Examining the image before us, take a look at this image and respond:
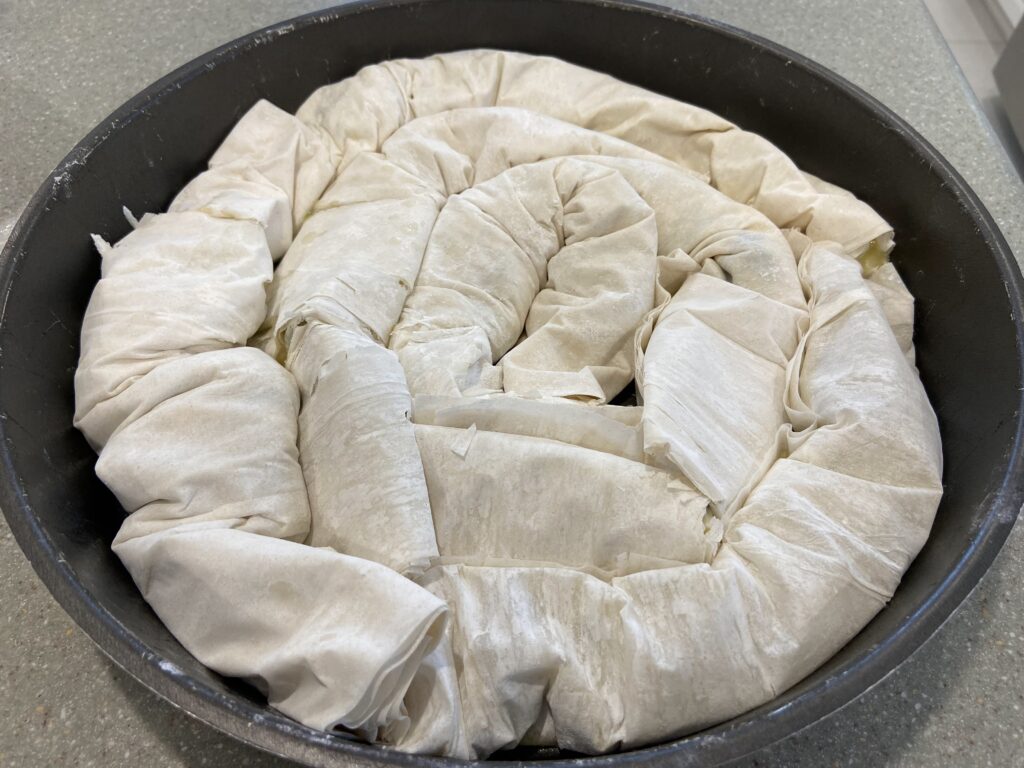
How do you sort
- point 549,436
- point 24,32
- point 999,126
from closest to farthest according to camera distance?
point 549,436, point 24,32, point 999,126

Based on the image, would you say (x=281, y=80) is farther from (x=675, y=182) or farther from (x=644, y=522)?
(x=644, y=522)

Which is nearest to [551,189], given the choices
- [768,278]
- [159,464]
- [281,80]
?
[768,278]

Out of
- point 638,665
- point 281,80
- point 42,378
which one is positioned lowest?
point 638,665

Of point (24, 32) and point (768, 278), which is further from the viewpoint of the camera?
point (24, 32)

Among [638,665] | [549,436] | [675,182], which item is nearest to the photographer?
[638,665]

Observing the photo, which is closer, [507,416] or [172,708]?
[172,708]

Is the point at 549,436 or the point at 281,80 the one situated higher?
the point at 281,80

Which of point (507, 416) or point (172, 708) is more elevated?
point (507, 416)
